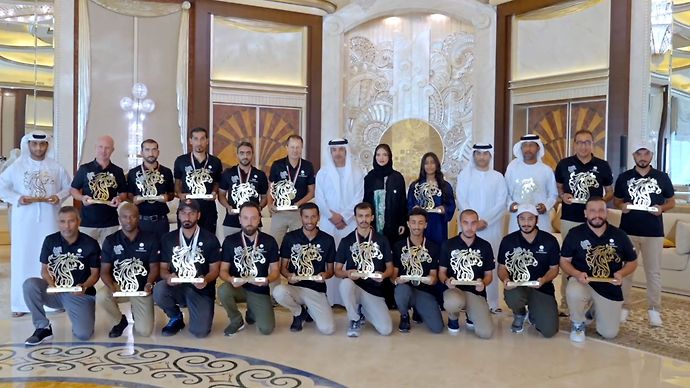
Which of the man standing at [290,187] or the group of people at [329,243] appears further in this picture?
the man standing at [290,187]

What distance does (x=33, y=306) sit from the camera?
4539 millimetres

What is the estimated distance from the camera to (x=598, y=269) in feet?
15.6

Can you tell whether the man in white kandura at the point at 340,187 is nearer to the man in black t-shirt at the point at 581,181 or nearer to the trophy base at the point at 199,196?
the trophy base at the point at 199,196

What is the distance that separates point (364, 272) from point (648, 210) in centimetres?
237

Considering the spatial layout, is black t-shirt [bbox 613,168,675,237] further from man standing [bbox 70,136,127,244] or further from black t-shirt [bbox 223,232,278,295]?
man standing [bbox 70,136,127,244]

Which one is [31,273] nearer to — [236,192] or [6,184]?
[6,184]

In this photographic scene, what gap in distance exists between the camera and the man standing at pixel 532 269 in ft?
15.9

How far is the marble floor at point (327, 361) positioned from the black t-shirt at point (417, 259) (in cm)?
48

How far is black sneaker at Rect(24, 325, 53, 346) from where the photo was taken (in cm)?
446

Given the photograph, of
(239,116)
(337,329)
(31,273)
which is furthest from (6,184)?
(239,116)

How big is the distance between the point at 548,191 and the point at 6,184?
15.2ft

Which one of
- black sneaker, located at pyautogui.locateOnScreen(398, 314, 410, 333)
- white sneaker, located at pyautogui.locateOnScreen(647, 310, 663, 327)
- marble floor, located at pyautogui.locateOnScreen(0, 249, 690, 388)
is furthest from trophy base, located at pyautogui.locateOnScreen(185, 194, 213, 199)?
white sneaker, located at pyautogui.locateOnScreen(647, 310, 663, 327)

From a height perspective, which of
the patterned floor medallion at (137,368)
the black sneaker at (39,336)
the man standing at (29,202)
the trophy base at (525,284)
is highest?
the man standing at (29,202)

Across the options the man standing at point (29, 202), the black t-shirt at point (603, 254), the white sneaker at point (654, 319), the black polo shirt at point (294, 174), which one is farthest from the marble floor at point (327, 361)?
the black polo shirt at point (294, 174)
